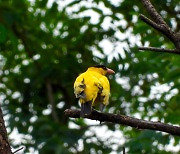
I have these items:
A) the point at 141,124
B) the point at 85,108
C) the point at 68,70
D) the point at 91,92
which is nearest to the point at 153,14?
the point at 141,124

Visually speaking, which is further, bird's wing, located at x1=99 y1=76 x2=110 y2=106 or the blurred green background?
the blurred green background

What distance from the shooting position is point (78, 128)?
6.66 metres

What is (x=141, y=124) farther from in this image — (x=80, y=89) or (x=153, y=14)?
(x=80, y=89)

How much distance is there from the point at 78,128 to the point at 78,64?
85 centimetres

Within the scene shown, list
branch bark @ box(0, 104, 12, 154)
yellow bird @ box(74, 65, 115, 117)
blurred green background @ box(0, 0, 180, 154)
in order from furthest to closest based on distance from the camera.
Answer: blurred green background @ box(0, 0, 180, 154) → yellow bird @ box(74, 65, 115, 117) → branch bark @ box(0, 104, 12, 154)

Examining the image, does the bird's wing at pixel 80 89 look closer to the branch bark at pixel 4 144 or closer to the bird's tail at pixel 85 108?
the bird's tail at pixel 85 108

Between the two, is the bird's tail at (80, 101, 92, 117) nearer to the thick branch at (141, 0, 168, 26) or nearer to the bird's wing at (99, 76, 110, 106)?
the bird's wing at (99, 76, 110, 106)

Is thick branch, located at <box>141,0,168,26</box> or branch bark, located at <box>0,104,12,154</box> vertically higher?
thick branch, located at <box>141,0,168,26</box>

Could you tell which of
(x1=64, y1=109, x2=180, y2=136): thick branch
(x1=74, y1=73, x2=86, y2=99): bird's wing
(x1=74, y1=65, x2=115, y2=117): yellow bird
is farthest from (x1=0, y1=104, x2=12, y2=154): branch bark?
(x1=74, y1=73, x2=86, y2=99): bird's wing

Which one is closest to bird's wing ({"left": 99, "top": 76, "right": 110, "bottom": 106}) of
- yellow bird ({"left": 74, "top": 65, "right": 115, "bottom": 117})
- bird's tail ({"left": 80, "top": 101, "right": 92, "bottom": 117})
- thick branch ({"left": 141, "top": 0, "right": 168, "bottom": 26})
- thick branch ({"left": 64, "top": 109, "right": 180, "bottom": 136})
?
yellow bird ({"left": 74, "top": 65, "right": 115, "bottom": 117})

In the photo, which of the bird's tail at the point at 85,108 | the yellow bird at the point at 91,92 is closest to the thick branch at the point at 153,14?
the bird's tail at the point at 85,108

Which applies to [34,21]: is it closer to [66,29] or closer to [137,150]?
[66,29]

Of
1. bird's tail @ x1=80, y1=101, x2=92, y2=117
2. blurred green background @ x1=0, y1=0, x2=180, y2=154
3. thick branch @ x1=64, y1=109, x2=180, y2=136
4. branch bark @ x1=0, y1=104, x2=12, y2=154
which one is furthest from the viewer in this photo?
blurred green background @ x1=0, y1=0, x2=180, y2=154

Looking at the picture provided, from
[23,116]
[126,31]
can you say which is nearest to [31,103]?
[23,116]
